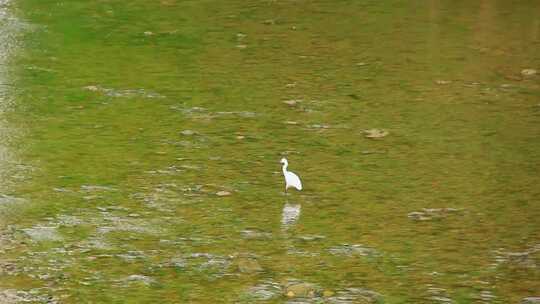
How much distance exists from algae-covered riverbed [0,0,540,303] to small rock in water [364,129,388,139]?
13 mm

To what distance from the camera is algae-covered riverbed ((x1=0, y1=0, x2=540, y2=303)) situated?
5379mm

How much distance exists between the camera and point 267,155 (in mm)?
7047

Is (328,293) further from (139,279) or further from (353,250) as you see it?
(139,279)

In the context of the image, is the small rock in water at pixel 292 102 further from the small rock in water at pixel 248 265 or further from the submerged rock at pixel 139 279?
the submerged rock at pixel 139 279

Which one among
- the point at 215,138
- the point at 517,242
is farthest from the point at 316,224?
the point at 215,138

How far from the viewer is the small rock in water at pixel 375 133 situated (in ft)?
24.3

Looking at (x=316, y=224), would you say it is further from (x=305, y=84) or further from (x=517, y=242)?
(x=305, y=84)

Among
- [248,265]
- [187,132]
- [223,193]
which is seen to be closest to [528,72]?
[187,132]

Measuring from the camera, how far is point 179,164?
22.4 ft

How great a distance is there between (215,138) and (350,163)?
36.2 inches

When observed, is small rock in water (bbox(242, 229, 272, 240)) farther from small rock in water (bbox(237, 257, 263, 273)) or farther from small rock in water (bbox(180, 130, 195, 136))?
small rock in water (bbox(180, 130, 195, 136))

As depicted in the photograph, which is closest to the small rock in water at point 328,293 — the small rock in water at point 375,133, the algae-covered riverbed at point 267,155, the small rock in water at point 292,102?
the algae-covered riverbed at point 267,155

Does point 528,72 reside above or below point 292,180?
below

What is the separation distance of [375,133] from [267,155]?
81 cm
